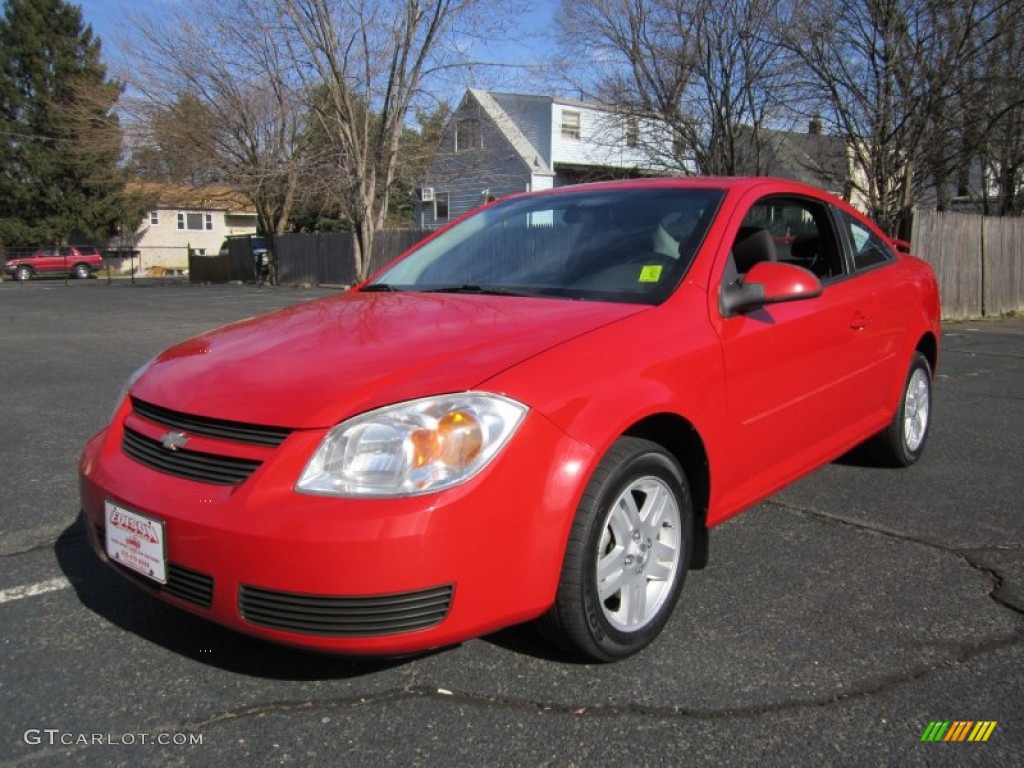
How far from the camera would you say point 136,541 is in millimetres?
2352

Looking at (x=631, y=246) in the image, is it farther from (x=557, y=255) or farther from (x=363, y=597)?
(x=363, y=597)

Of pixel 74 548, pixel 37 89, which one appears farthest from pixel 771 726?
pixel 37 89

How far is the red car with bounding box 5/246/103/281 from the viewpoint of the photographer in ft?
131

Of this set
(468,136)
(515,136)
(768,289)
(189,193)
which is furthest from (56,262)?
(768,289)

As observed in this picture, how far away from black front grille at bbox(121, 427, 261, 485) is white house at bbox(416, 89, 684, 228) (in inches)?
948

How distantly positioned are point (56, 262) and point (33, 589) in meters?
44.1

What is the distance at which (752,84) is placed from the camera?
719 inches

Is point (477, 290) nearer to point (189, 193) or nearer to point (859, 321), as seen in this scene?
point (859, 321)

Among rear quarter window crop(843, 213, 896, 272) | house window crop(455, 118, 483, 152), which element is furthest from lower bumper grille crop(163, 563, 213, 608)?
house window crop(455, 118, 483, 152)

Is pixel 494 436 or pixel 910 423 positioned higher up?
pixel 494 436

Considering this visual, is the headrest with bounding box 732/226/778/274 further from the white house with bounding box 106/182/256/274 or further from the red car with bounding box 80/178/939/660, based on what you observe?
the white house with bounding box 106/182/256/274

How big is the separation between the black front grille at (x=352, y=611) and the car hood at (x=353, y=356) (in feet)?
1.50

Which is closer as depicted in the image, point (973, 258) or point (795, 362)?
point (795, 362)

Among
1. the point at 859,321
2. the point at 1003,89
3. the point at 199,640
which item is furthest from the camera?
the point at 1003,89
